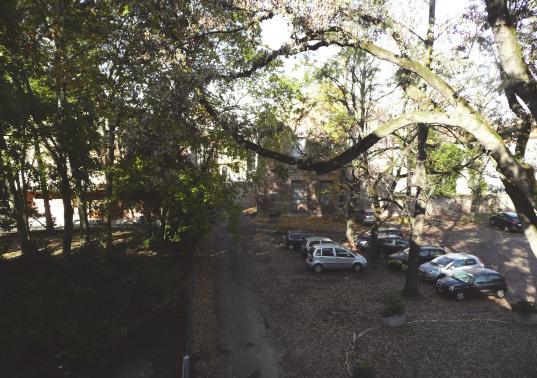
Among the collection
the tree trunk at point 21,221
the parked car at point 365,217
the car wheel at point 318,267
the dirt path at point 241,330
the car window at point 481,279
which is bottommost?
the dirt path at point 241,330

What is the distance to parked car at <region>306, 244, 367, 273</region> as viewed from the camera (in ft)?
68.1

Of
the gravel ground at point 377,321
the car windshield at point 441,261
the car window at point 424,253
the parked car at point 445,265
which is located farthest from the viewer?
the car window at point 424,253

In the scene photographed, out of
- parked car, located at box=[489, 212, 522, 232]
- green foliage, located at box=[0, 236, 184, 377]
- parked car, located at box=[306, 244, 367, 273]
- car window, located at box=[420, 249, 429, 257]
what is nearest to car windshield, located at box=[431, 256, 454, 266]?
car window, located at box=[420, 249, 429, 257]

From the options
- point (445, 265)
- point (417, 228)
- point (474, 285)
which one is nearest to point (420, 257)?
point (445, 265)

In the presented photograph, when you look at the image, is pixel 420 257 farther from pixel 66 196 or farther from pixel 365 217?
pixel 66 196

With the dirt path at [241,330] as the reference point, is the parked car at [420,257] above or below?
above

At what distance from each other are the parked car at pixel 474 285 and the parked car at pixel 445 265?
1651mm

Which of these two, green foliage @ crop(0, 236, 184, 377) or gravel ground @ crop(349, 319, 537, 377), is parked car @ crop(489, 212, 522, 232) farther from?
green foliage @ crop(0, 236, 184, 377)

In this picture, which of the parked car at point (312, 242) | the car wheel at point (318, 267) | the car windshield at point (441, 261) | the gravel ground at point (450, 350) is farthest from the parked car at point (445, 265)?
the parked car at point (312, 242)

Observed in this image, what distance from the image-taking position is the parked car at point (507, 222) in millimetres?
30341

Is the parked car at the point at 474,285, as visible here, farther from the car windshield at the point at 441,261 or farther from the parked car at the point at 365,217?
the parked car at the point at 365,217

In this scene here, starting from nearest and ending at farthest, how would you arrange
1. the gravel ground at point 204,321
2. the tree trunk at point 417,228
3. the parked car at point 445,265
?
the gravel ground at point 204,321 < the tree trunk at point 417,228 < the parked car at point 445,265

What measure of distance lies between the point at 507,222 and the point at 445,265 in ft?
52.9

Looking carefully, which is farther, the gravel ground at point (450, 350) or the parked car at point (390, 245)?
the parked car at point (390, 245)
